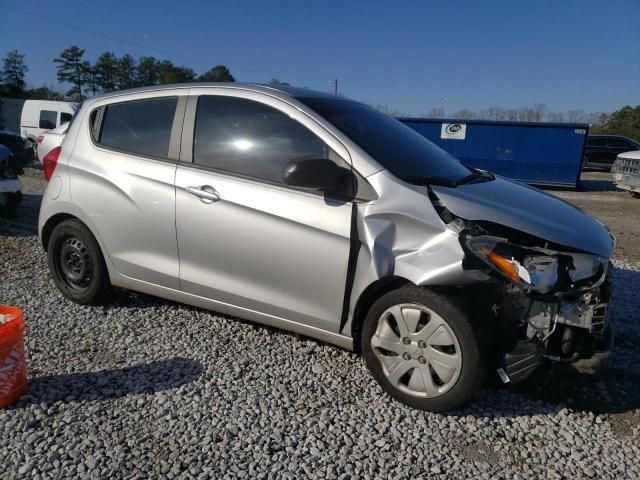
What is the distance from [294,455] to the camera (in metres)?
2.52

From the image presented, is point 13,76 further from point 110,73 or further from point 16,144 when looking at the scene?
point 16,144

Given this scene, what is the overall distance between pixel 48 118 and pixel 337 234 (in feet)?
61.9

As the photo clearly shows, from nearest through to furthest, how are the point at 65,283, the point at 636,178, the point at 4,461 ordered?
1. the point at 4,461
2. the point at 65,283
3. the point at 636,178

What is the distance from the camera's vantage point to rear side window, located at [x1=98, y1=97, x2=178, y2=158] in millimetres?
3727

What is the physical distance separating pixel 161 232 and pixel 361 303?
1.56m

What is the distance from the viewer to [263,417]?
2.82 metres

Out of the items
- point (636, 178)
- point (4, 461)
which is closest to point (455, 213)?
point (4, 461)

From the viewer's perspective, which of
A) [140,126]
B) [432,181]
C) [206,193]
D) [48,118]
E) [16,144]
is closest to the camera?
[432,181]

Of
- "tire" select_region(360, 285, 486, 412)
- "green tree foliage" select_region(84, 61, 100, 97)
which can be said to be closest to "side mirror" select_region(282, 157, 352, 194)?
"tire" select_region(360, 285, 486, 412)

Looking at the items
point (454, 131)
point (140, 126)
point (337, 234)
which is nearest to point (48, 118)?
point (454, 131)

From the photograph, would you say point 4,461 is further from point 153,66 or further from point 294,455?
point 153,66

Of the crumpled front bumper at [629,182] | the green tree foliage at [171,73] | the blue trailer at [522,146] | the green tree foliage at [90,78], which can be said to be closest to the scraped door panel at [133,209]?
the blue trailer at [522,146]

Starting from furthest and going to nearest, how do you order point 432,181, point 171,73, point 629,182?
point 171,73
point 629,182
point 432,181

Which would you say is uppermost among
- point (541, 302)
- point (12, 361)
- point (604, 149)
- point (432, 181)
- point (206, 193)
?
point (604, 149)
